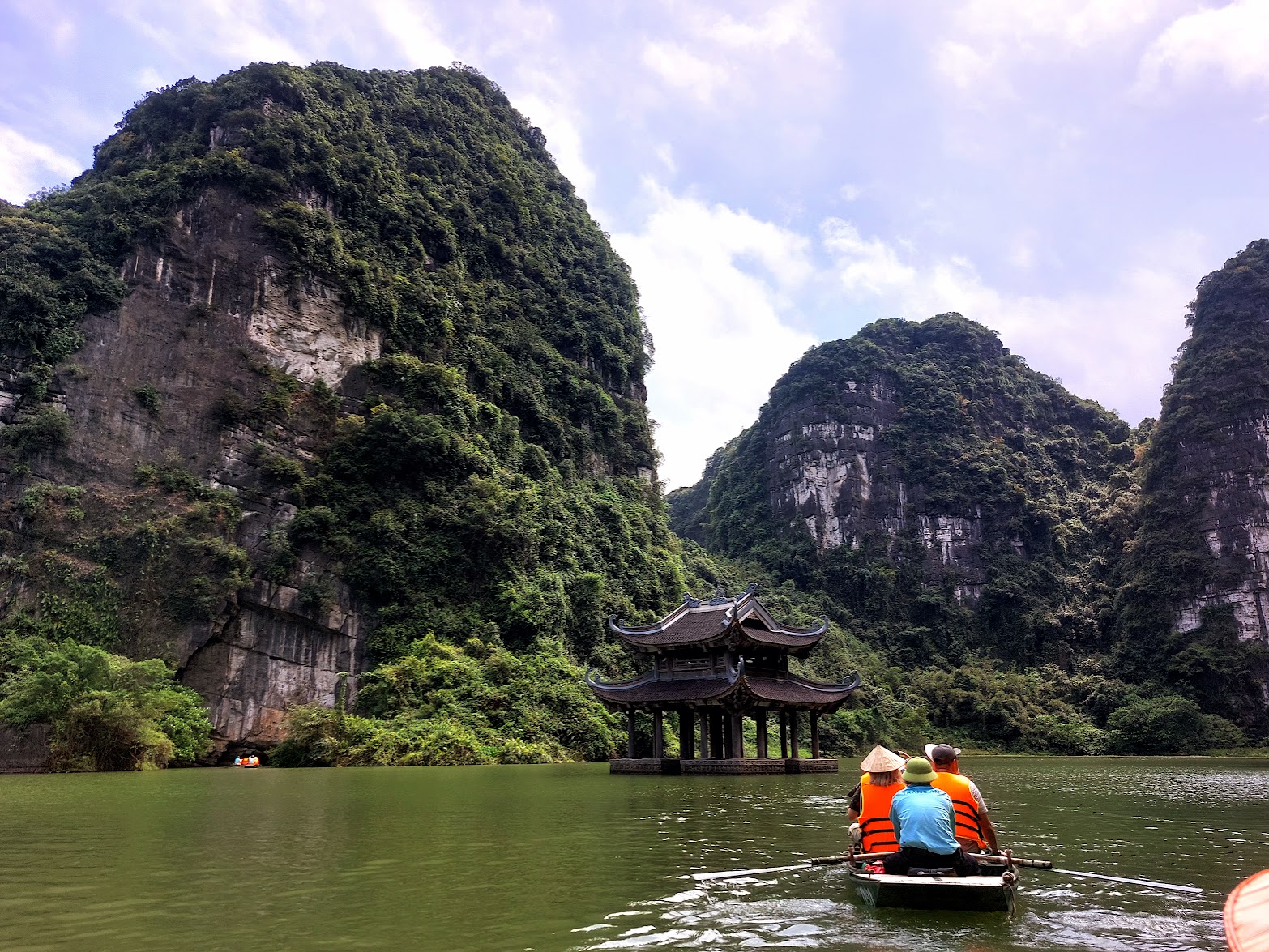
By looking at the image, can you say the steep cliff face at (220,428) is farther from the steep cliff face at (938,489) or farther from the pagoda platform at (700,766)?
the steep cliff face at (938,489)

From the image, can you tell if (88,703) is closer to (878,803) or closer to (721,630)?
(721,630)

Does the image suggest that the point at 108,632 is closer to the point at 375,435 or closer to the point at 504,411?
the point at 375,435

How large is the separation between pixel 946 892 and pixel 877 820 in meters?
1.03

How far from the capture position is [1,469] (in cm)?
2708

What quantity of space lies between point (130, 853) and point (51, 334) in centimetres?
2798

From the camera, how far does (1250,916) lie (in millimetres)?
2443

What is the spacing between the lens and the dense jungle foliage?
5003 centimetres

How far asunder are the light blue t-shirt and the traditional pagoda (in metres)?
14.8

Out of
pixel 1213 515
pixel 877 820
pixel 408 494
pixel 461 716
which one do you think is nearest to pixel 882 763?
pixel 877 820

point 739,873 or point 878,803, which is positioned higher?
point 878,803

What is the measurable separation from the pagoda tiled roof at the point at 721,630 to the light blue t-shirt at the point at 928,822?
50.6ft

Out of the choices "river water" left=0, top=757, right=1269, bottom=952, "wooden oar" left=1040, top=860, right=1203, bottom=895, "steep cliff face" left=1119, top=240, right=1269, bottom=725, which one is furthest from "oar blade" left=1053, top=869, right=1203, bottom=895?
"steep cliff face" left=1119, top=240, right=1269, bottom=725

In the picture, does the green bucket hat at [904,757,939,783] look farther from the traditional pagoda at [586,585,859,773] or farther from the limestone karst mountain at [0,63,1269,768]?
the limestone karst mountain at [0,63,1269,768]

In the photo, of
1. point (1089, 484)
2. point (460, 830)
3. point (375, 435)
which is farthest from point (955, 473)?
point (460, 830)
